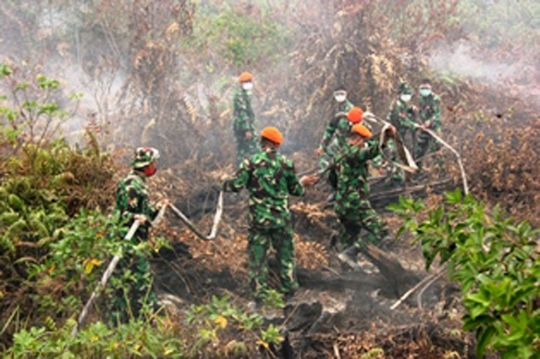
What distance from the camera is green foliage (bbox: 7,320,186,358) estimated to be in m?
3.60

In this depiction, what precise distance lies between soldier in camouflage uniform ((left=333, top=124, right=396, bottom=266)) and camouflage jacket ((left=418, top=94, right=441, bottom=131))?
328cm

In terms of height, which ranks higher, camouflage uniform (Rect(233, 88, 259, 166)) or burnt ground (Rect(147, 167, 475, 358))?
camouflage uniform (Rect(233, 88, 259, 166))

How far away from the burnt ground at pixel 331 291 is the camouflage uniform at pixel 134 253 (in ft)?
1.86

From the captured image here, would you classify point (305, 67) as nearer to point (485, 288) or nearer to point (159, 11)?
point (159, 11)

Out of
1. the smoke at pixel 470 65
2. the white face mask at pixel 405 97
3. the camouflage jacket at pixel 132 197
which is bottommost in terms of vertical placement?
the smoke at pixel 470 65

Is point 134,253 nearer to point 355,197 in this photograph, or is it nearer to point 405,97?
point 355,197

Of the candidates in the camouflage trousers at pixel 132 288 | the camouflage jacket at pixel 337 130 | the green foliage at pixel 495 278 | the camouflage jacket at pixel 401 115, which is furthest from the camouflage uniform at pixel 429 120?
the green foliage at pixel 495 278

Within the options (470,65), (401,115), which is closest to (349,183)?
(401,115)

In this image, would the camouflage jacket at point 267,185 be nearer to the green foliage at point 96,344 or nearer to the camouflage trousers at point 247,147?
the green foliage at point 96,344

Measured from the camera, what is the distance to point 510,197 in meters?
7.63

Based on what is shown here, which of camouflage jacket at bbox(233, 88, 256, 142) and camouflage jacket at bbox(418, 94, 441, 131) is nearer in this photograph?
camouflage jacket at bbox(418, 94, 441, 131)

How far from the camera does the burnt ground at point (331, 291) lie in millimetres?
4980

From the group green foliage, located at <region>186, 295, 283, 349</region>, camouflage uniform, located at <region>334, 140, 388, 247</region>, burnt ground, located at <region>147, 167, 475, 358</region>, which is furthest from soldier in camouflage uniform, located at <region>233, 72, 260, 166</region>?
green foliage, located at <region>186, 295, 283, 349</region>

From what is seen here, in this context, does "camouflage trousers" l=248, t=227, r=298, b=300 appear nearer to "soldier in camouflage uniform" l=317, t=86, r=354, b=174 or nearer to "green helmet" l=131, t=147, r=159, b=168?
"green helmet" l=131, t=147, r=159, b=168
